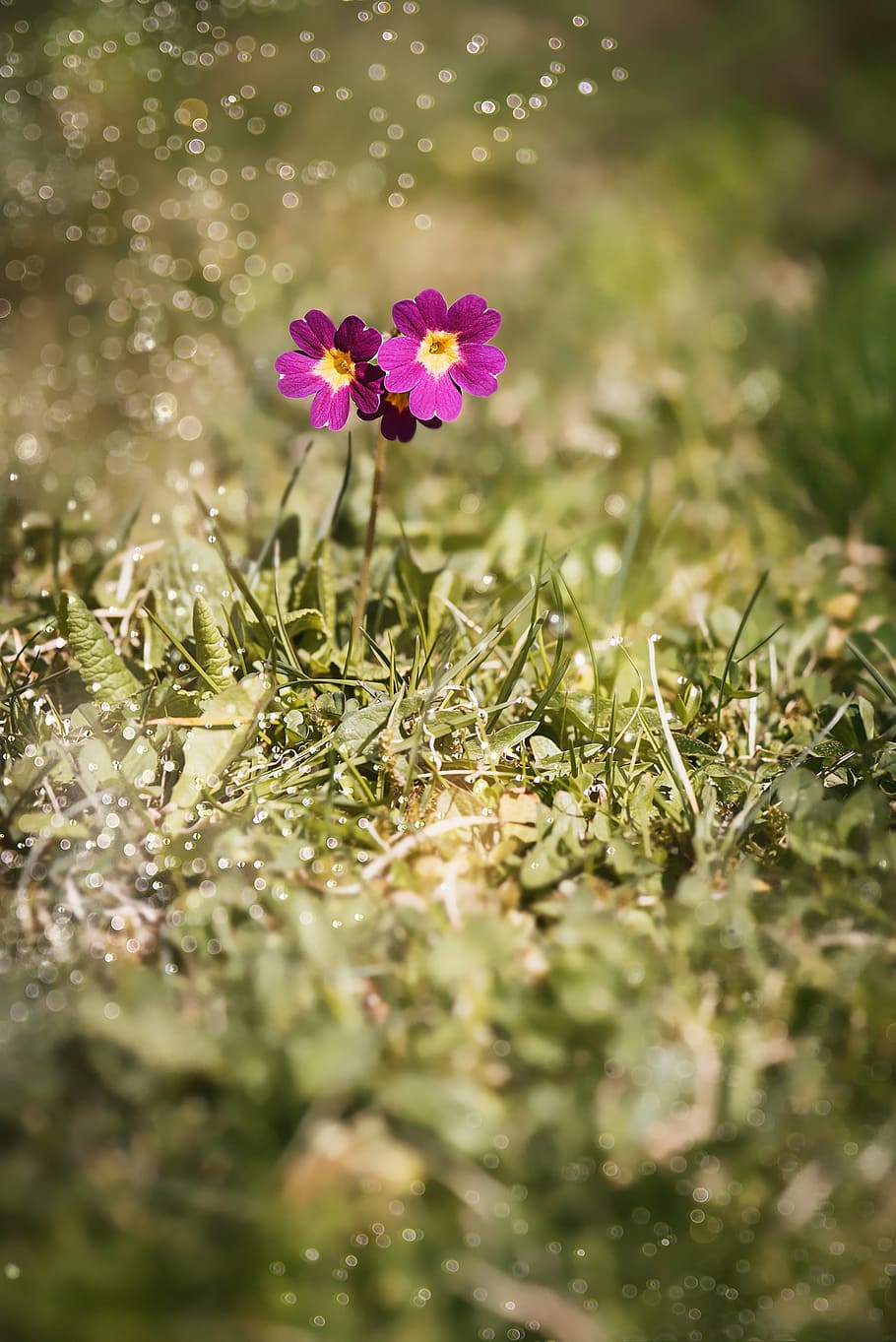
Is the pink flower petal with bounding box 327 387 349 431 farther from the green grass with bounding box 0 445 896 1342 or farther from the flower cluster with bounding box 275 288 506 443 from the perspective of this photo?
the green grass with bounding box 0 445 896 1342

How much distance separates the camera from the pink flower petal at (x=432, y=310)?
1.59m

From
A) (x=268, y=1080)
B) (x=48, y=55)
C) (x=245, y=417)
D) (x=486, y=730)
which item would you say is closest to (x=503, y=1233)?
(x=268, y=1080)

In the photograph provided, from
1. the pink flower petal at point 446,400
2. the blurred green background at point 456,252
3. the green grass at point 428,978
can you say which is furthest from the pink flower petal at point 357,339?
the blurred green background at point 456,252

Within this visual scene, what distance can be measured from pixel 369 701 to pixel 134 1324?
3.40 feet

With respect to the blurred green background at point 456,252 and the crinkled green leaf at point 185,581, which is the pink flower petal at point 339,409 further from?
the blurred green background at point 456,252

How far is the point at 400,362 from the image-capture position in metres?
1.62

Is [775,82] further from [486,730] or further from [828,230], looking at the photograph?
[486,730]

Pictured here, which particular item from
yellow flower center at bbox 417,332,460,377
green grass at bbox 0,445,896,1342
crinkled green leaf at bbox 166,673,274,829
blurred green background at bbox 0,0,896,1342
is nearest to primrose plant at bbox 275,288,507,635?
yellow flower center at bbox 417,332,460,377

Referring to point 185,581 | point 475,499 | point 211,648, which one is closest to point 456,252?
point 475,499

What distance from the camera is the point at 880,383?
120 inches

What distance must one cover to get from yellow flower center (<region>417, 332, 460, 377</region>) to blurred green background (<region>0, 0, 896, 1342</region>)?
26.5 inches

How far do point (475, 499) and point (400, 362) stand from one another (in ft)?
3.39

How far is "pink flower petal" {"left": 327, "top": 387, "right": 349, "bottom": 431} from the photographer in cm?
165

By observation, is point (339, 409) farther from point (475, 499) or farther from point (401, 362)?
point (475, 499)
